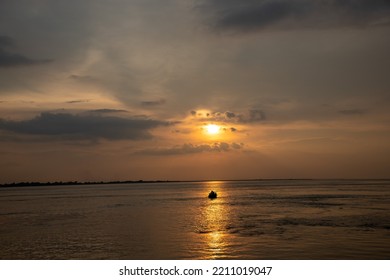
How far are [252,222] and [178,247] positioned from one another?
45.2 ft

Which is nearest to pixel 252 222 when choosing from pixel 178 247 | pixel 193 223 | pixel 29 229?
pixel 193 223

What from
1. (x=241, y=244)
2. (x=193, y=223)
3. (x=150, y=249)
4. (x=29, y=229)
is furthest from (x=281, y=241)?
(x=29, y=229)

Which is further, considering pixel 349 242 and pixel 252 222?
pixel 252 222

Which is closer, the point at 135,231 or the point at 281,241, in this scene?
the point at 281,241

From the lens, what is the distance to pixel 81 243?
90.6 feet

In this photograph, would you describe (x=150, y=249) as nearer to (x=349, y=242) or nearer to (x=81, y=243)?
(x=81, y=243)

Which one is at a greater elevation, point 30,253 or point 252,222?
point 252,222

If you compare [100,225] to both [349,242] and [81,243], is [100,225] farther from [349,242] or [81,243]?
[349,242]
